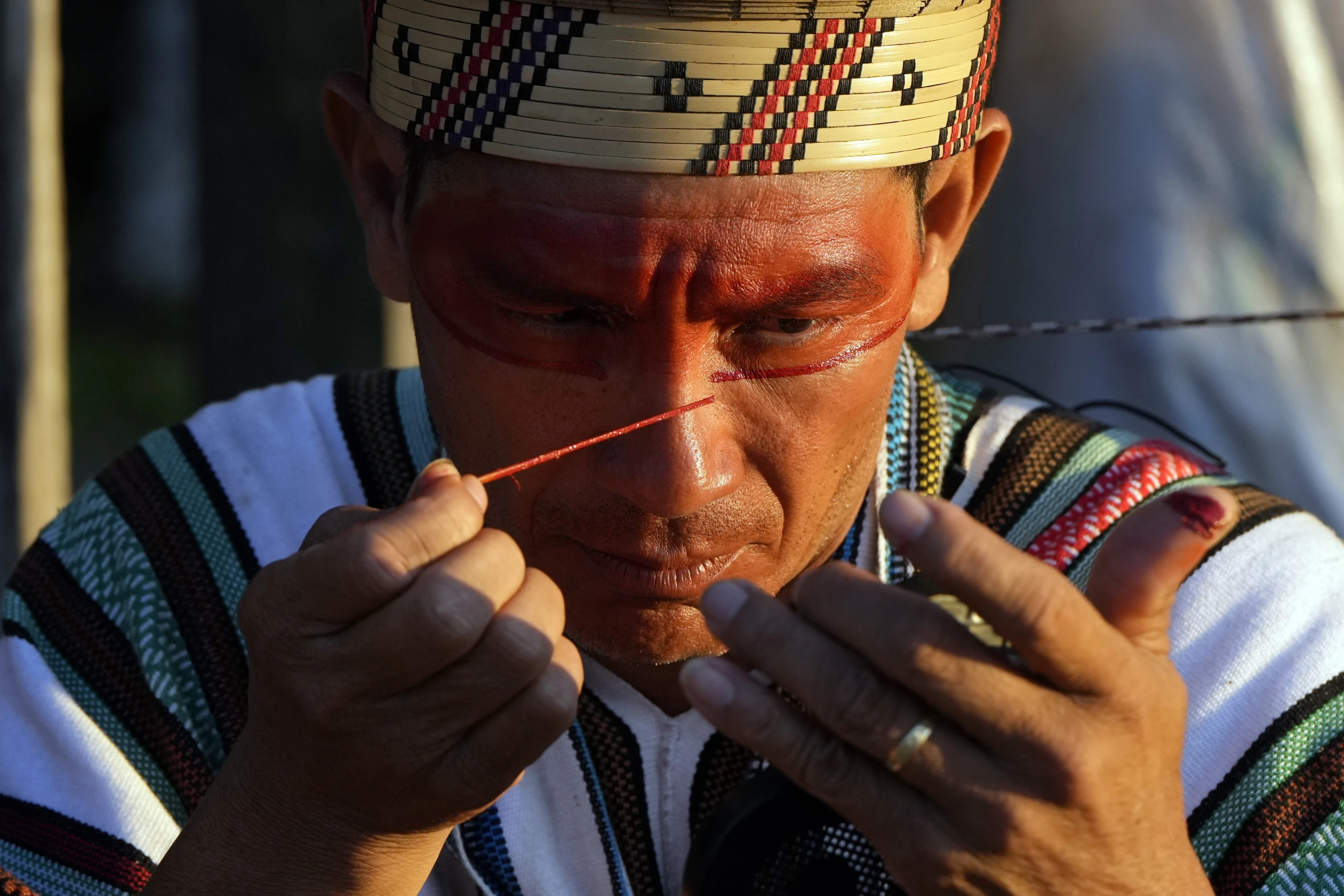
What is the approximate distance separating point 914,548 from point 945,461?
1048 mm

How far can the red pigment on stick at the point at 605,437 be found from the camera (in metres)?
1.88

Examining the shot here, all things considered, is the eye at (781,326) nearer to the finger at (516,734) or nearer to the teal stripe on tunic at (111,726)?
the finger at (516,734)

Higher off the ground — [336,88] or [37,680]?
[336,88]

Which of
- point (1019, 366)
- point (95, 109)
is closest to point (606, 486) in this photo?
point (1019, 366)

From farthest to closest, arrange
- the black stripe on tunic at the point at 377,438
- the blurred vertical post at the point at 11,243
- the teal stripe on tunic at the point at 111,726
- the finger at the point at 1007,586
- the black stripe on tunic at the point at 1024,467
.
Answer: the blurred vertical post at the point at 11,243 < the black stripe on tunic at the point at 377,438 < the black stripe on tunic at the point at 1024,467 < the teal stripe on tunic at the point at 111,726 < the finger at the point at 1007,586

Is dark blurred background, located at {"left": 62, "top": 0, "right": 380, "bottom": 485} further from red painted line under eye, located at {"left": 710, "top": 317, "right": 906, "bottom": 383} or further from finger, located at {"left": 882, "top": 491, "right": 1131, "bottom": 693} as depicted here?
finger, located at {"left": 882, "top": 491, "right": 1131, "bottom": 693}

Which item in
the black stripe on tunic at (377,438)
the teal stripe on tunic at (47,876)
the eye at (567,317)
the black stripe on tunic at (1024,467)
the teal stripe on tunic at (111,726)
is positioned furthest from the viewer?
the black stripe on tunic at (377,438)

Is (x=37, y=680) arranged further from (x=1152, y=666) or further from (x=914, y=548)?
(x=1152, y=666)

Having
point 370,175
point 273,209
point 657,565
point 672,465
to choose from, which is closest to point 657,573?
point 657,565

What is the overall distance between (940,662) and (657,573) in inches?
23.9

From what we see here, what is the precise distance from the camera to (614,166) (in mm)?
1844

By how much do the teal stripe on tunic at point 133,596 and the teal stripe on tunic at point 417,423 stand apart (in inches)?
17.8

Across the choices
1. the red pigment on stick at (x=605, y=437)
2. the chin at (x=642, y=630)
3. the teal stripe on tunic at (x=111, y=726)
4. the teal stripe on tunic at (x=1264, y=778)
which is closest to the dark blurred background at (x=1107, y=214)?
the teal stripe on tunic at (x=1264, y=778)

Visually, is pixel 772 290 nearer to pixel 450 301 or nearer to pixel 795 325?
pixel 795 325
